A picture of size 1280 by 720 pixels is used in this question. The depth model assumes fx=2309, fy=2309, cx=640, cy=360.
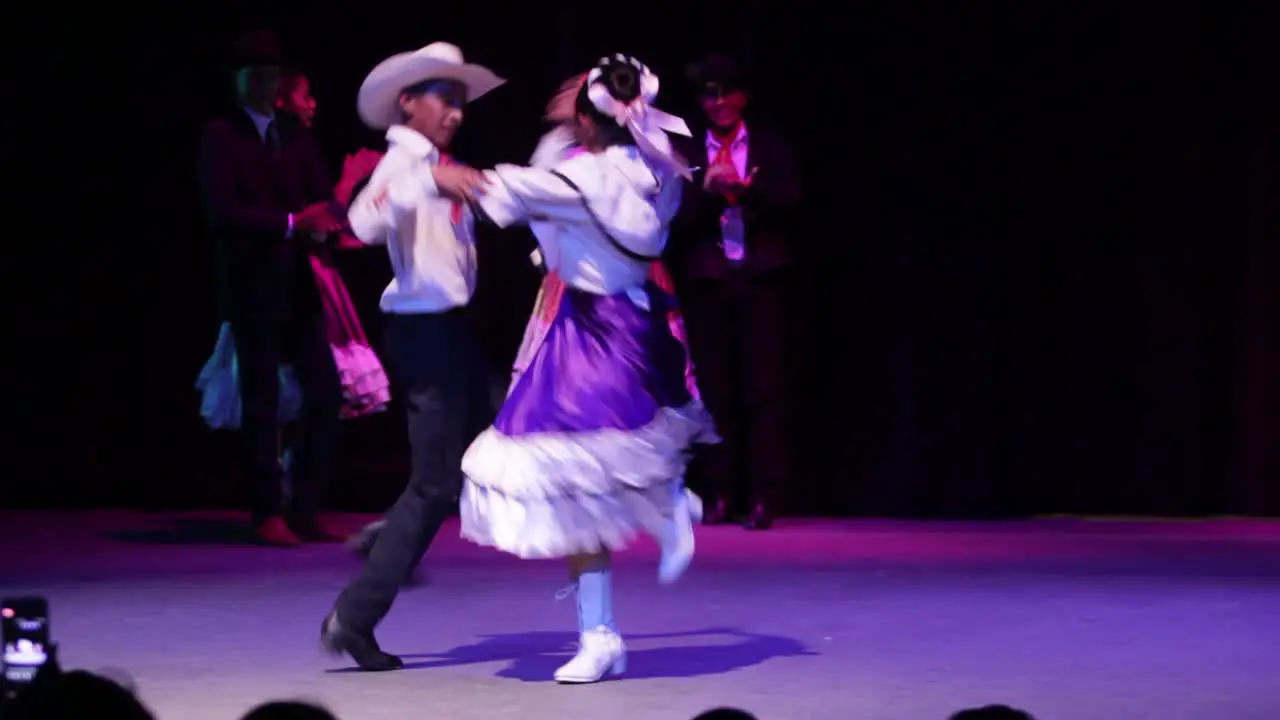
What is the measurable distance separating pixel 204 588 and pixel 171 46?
115 inches

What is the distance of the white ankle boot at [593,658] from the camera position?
5523 mm

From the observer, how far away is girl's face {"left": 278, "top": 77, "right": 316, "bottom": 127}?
8203 millimetres

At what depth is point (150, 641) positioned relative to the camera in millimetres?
6164

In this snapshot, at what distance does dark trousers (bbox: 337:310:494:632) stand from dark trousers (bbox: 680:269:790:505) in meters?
3.13

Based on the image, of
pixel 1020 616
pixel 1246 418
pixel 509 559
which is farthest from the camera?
pixel 1246 418

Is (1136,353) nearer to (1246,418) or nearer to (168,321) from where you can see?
(1246,418)

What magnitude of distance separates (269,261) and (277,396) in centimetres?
49

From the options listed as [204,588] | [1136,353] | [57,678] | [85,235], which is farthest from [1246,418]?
[57,678]

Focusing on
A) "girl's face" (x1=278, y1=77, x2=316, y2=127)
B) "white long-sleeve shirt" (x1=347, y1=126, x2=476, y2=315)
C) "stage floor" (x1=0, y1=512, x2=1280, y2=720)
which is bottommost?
"stage floor" (x1=0, y1=512, x2=1280, y2=720)

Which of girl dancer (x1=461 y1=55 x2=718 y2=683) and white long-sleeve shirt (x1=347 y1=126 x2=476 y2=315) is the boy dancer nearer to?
white long-sleeve shirt (x1=347 y1=126 x2=476 y2=315)

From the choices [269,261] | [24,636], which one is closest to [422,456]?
[24,636]

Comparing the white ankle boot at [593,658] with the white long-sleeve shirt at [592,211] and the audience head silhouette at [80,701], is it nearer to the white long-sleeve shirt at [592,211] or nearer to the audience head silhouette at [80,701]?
the white long-sleeve shirt at [592,211]

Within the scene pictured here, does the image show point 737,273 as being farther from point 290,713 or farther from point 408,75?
→ point 290,713

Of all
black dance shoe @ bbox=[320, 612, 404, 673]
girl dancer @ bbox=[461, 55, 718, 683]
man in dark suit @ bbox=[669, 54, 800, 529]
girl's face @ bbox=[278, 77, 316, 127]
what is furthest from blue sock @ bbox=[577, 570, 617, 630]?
girl's face @ bbox=[278, 77, 316, 127]
